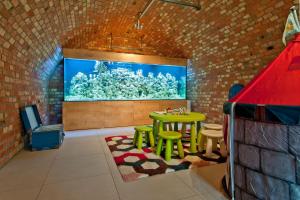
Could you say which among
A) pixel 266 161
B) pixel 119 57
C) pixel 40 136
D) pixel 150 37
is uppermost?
pixel 150 37

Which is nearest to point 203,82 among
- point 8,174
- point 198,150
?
point 198,150

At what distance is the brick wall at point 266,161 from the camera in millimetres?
1184

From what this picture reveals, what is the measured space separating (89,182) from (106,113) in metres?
3.29

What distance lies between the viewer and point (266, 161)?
4.33 ft

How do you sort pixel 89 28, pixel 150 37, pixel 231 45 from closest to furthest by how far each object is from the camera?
pixel 231 45
pixel 89 28
pixel 150 37

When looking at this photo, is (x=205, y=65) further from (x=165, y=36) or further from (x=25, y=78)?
(x=25, y=78)

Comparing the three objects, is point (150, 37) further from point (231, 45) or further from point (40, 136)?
point (40, 136)

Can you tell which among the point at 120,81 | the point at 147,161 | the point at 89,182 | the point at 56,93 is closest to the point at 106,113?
the point at 120,81

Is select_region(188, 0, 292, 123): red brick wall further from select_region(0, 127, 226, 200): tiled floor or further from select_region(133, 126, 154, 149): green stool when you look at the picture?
select_region(0, 127, 226, 200): tiled floor

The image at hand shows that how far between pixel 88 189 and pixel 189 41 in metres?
4.96

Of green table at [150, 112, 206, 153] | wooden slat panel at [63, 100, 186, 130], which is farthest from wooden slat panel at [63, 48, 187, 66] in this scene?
green table at [150, 112, 206, 153]

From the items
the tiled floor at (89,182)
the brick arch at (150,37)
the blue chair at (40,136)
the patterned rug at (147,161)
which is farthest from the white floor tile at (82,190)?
the blue chair at (40,136)

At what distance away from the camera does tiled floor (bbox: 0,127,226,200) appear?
168 centimetres

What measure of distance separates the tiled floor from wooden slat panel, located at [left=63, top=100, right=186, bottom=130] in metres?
2.14
